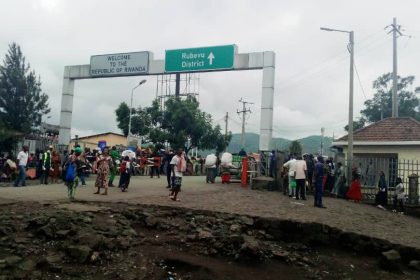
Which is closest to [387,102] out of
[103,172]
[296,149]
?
[296,149]

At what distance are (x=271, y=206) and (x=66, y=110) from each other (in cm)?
1383

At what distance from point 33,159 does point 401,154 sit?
1706cm

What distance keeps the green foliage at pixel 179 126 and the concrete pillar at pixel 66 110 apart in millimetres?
7765

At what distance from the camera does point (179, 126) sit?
28.8 metres

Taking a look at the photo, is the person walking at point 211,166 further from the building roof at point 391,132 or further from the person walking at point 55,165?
the building roof at point 391,132

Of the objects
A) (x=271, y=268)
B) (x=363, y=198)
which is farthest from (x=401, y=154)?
(x=271, y=268)

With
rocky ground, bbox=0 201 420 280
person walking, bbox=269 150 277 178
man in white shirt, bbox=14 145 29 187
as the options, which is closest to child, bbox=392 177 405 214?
person walking, bbox=269 150 277 178

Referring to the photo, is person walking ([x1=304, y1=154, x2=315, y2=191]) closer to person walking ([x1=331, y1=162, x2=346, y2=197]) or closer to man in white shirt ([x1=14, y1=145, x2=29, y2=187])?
person walking ([x1=331, y1=162, x2=346, y2=197])

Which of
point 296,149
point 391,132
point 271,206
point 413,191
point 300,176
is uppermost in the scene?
point 391,132

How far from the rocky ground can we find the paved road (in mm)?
519

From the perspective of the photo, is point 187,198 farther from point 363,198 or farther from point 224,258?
point 363,198

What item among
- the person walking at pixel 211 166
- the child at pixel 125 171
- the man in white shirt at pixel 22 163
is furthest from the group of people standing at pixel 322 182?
the man in white shirt at pixel 22 163

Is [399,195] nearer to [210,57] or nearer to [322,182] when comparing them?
[322,182]

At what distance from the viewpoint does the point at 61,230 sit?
26.3ft
